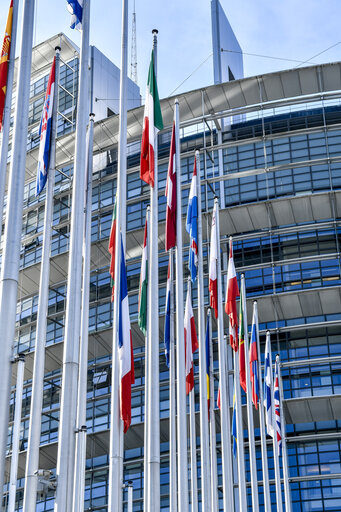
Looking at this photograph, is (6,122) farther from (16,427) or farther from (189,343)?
(16,427)

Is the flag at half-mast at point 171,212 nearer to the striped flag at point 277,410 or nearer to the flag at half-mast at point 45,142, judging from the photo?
the flag at half-mast at point 45,142

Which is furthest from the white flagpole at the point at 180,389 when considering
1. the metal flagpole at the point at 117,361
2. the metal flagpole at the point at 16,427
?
the metal flagpole at the point at 16,427

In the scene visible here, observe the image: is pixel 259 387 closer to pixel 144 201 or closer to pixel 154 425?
pixel 154 425

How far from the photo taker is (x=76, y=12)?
1711 cm

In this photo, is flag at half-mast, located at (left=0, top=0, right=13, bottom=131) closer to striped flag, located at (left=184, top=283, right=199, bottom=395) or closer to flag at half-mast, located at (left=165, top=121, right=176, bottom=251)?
flag at half-mast, located at (left=165, top=121, right=176, bottom=251)

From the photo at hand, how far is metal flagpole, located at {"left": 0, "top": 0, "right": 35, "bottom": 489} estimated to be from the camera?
38.6ft

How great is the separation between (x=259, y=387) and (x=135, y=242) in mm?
15273

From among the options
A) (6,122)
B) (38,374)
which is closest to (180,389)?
(38,374)

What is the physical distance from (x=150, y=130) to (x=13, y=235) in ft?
23.2

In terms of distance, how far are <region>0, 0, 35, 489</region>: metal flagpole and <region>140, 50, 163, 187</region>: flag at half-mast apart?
4.84 metres

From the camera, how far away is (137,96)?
55.1 m

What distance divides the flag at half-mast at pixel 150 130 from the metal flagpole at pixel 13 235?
15.9 ft

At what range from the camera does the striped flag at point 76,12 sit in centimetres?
1705

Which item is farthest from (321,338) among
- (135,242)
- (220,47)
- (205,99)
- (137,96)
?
(137,96)
